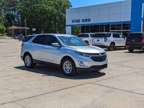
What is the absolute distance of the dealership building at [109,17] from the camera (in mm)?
39938

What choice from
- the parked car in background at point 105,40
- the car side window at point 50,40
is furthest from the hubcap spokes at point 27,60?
the parked car in background at point 105,40

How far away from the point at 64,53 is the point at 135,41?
1502 cm

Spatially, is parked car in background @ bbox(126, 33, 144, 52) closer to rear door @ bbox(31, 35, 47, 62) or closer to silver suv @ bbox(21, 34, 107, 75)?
silver suv @ bbox(21, 34, 107, 75)

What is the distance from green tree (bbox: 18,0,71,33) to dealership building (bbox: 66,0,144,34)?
3177 cm

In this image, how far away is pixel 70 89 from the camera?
10.0m

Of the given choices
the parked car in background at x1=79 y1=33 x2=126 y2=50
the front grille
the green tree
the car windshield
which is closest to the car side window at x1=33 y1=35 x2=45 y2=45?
the car windshield

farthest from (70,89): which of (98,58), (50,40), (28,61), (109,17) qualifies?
(109,17)

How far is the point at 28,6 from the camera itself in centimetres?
9244

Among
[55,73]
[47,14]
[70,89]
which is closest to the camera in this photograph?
[70,89]

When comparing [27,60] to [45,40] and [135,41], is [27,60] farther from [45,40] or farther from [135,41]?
[135,41]

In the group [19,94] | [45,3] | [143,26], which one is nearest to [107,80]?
[19,94]

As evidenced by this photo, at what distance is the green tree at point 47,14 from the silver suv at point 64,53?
7164cm

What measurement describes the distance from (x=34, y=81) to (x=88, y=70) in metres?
2.40

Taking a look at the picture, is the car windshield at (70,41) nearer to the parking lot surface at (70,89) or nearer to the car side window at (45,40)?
the car side window at (45,40)
